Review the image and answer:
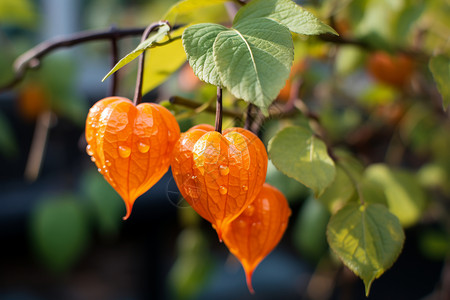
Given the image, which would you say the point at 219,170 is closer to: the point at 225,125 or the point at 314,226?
the point at 225,125

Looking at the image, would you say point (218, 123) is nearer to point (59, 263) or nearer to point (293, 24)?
point (293, 24)

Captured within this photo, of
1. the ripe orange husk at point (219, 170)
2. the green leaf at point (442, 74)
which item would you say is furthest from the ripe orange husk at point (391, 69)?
the ripe orange husk at point (219, 170)

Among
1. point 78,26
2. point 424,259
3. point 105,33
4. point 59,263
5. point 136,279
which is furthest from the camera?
point 78,26

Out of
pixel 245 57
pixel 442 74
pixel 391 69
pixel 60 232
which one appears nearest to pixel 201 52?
pixel 245 57

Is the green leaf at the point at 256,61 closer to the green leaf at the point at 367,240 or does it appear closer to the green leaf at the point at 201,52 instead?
the green leaf at the point at 201,52

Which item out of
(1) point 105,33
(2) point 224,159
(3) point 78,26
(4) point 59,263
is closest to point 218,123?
(2) point 224,159

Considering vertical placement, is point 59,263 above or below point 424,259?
above

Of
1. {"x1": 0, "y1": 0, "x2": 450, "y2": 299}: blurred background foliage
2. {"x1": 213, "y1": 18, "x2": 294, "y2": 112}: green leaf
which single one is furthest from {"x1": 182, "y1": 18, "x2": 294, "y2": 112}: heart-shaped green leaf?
{"x1": 0, "y1": 0, "x2": 450, "y2": 299}: blurred background foliage
